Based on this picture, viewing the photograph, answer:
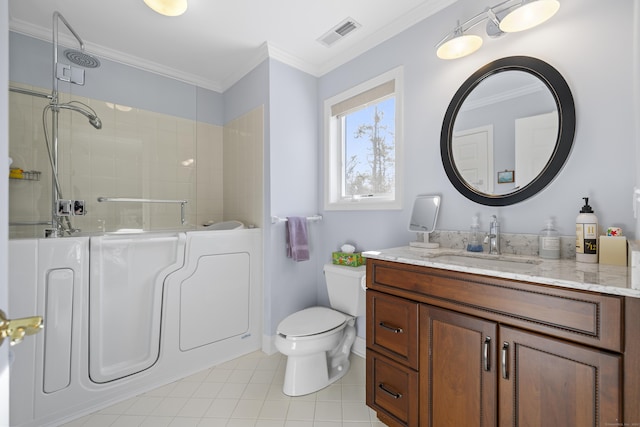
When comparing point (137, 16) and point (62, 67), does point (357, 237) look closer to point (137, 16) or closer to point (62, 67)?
point (137, 16)

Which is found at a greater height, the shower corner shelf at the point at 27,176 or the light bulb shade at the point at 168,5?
the light bulb shade at the point at 168,5

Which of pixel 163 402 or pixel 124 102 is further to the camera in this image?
pixel 124 102

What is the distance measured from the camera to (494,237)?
1.44m

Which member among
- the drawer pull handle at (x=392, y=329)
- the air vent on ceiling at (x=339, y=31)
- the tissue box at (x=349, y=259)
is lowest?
the drawer pull handle at (x=392, y=329)

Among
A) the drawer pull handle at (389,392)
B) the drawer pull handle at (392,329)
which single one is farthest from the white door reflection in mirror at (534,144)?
the drawer pull handle at (389,392)

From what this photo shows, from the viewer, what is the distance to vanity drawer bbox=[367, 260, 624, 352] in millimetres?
807

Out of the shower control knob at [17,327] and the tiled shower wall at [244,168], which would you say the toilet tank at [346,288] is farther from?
the shower control knob at [17,327]

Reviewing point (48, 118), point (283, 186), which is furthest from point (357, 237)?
point (48, 118)

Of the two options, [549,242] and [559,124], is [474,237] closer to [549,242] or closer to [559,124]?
[549,242]

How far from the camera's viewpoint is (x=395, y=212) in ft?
6.48

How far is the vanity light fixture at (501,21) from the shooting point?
1.21 metres

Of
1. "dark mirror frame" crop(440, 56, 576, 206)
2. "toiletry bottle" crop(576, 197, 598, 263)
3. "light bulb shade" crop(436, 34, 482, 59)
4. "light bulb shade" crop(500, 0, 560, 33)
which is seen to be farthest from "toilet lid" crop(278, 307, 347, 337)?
"light bulb shade" crop(500, 0, 560, 33)

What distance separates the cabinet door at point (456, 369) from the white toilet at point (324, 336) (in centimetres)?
47

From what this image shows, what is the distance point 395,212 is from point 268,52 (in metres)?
1.63
